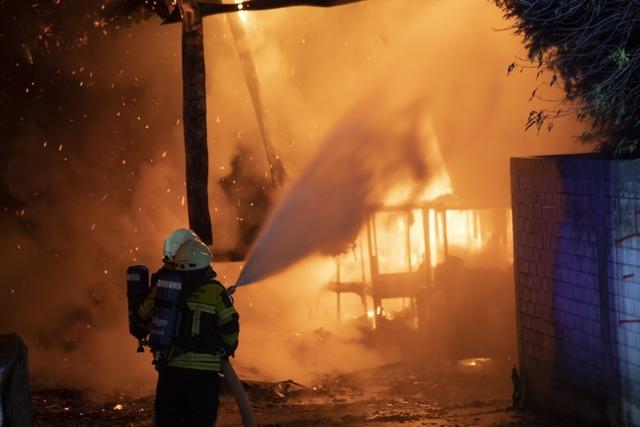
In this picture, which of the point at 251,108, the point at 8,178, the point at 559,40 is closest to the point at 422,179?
the point at 251,108

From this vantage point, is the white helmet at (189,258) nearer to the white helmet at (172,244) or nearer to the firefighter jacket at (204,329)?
the white helmet at (172,244)

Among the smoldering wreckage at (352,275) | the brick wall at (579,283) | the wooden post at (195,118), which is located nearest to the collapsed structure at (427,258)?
the smoldering wreckage at (352,275)

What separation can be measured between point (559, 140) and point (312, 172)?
202 inches

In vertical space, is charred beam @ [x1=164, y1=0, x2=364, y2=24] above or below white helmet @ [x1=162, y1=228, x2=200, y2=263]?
above

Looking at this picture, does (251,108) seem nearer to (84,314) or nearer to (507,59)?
(84,314)

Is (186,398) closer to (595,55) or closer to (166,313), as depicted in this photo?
(166,313)

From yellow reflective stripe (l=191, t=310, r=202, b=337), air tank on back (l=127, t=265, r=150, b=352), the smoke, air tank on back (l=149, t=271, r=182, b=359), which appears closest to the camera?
air tank on back (l=149, t=271, r=182, b=359)

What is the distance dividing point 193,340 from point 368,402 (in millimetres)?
3999

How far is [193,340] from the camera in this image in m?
5.83

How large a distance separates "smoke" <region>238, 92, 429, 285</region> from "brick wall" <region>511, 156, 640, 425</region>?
378cm

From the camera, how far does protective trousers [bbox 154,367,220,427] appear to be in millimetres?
5891

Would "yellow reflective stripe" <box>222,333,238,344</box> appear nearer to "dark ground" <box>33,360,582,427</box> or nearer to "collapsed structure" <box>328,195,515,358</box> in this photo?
"dark ground" <box>33,360,582,427</box>

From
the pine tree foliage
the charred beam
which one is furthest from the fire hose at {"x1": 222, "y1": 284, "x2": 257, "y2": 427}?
the charred beam

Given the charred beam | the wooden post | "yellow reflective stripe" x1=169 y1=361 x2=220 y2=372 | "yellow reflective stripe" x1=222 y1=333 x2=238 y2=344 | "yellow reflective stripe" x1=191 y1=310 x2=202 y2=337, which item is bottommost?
"yellow reflective stripe" x1=169 y1=361 x2=220 y2=372
